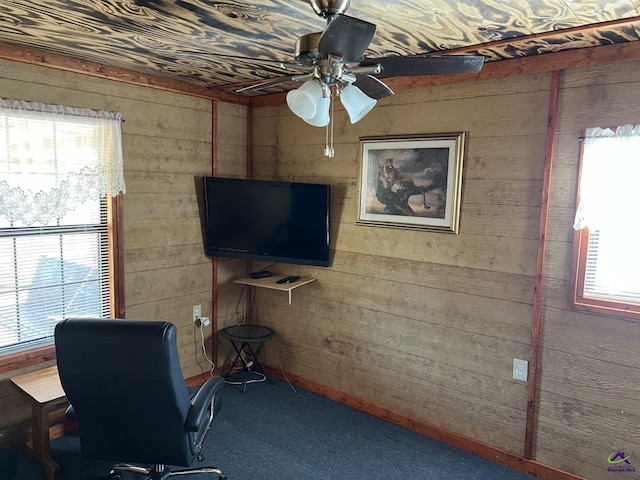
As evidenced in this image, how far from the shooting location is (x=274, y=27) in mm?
2211

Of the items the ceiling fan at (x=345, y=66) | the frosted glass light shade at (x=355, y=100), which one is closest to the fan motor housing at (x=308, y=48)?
the ceiling fan at (x=345, y=66)

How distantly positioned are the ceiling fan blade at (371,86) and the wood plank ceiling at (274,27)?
32cm

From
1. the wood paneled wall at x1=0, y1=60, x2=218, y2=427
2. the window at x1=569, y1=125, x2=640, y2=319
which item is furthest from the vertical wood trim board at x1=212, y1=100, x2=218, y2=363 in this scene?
the window at x1=569, y1=125, x2=640, y2=319

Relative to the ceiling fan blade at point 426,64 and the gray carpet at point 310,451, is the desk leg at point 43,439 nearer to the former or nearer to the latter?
the gray carpet at point 310,451

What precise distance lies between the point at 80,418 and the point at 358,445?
168 cm

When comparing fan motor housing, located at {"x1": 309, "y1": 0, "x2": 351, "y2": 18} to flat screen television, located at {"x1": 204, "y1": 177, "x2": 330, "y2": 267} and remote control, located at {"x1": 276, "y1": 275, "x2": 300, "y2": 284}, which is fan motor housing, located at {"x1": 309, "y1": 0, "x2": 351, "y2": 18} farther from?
remote control, located at {"x1": 276, "y1": 275, "x2": 300, "y2": 284}

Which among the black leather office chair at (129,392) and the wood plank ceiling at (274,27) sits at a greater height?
the wood plank ceiling at (274,27)

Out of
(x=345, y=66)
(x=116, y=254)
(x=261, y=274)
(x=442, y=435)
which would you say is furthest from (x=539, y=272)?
(x=116, y=254)

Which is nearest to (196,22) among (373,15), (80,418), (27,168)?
(373,15)

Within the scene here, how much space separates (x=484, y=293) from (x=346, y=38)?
2.02m

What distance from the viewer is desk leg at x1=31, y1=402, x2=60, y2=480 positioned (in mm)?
2633

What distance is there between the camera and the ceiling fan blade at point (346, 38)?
1323 millimetres

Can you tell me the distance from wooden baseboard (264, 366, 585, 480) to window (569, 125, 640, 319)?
1003 millimetres

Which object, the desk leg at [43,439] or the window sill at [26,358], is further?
the window sill at [26,358]
